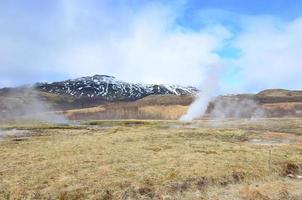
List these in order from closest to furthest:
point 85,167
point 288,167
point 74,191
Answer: point 74,191
point 85,167
point 288,167

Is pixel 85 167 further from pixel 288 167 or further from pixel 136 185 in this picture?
pixel 288 167

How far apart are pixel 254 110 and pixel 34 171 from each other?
163 m

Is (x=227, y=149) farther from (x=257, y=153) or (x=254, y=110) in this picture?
(x=254, y=110)

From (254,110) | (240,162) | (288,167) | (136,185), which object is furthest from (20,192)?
(254,110)

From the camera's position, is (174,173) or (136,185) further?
(174,173)

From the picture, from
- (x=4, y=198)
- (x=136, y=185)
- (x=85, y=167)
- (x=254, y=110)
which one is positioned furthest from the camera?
(x=254, y=110)

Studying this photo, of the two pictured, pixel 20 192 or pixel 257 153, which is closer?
pixel 20 192

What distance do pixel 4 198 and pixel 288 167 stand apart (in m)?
20.8

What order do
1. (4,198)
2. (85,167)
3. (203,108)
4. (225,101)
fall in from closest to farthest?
1. (4,198)
2. (85,167)
3. (203,108)
4. (225,101)

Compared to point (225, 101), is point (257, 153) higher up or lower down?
lower down

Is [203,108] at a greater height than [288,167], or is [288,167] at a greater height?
[203,108]

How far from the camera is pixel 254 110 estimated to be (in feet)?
586

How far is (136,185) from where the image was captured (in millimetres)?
22656

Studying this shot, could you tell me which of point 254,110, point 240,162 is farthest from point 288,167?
point 254,110
